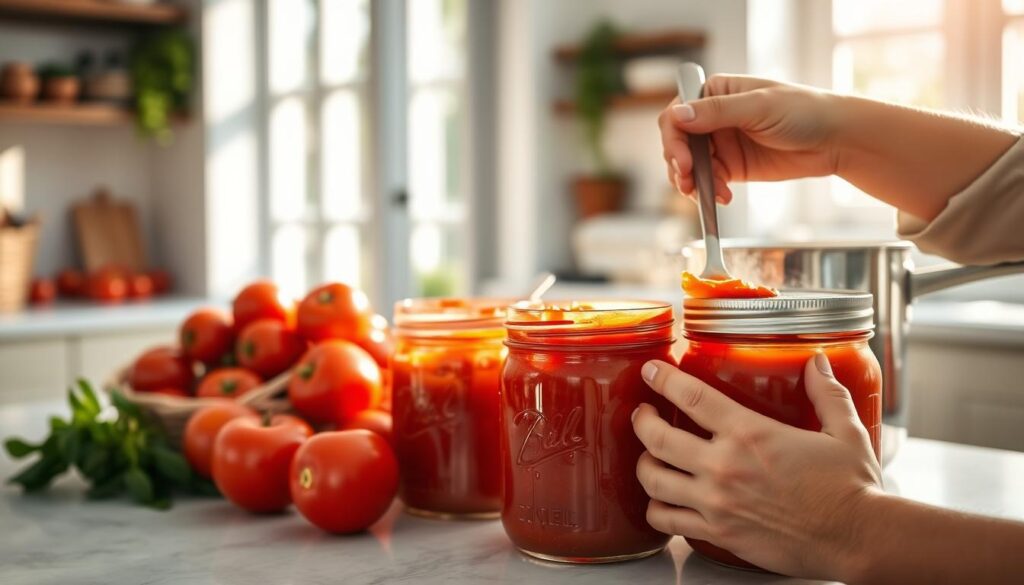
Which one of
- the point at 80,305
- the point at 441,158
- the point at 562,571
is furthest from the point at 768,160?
the point at 80,305

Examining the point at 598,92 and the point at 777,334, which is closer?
the point at 777,334

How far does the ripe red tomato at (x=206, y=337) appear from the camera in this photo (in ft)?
3.86

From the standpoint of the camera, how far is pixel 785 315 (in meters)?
0.73

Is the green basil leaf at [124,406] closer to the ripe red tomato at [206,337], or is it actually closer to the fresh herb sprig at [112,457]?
the fresh herb sprig at [112,457]

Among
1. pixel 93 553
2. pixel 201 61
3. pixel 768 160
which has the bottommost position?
pixel 93 553

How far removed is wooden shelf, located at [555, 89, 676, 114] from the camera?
3111mm

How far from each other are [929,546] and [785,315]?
0.58 ft

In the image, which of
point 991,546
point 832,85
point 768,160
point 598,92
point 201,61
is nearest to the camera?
point 991,546

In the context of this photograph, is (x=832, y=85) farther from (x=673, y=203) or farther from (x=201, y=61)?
(x=201, y=61)

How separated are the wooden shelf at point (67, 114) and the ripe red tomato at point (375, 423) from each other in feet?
10.1

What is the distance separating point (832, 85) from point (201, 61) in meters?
2.35

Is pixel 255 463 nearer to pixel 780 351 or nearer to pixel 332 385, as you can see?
pixel 332 385

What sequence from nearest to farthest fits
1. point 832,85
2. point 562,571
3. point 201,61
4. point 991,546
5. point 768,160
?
point 991,546, point 562,571, point 768,160, point 832,85, point 201,61

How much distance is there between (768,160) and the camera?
1.08 meters
